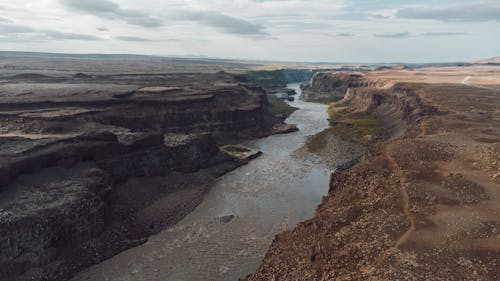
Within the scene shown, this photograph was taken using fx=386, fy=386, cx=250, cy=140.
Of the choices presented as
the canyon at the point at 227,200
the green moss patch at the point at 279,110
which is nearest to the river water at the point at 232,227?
the canyon at the point at 227,200

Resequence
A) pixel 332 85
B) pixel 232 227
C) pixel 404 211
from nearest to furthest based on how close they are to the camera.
→ pixel 404 211 < pixel 232 227 < pixel 332 85

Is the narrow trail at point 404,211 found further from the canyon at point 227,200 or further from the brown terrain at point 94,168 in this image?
the brown terrain at point 94,168

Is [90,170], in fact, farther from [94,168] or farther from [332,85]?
[332,85]

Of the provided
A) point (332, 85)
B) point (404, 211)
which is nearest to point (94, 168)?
point (404, 211)

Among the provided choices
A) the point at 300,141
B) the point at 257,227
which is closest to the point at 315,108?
the point at 300,141

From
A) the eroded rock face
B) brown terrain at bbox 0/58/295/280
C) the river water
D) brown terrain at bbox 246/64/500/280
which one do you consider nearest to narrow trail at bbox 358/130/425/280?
brown terrain at bbox 246/64/500/280

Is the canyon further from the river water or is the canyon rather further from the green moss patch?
the green moss patch
